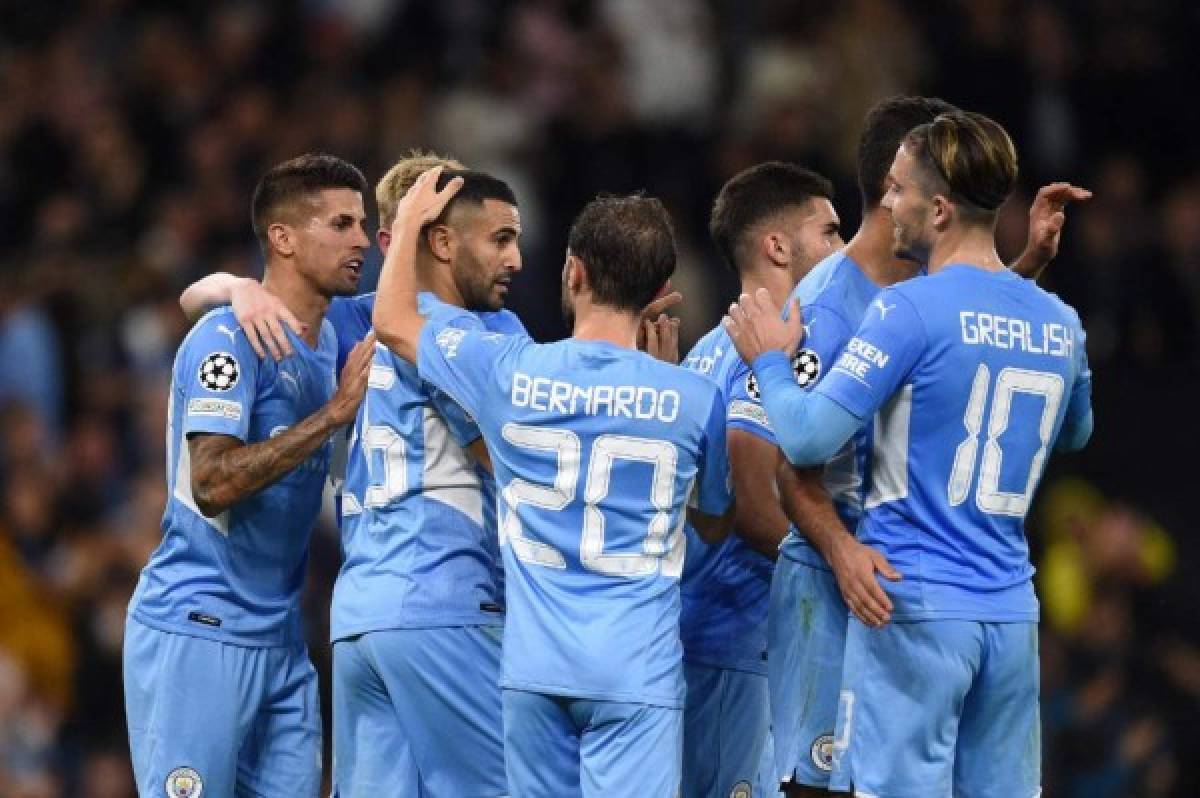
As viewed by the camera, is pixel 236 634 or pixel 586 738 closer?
pixel 586 738

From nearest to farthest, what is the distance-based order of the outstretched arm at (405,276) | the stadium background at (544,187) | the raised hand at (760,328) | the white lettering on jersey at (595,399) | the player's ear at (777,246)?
the white lettering on jersey at (595,399) → the raised hand at (760,328) → the outstretched arm at (405,276) → the player's ear at (777,246) → the stadium background at (544,187)

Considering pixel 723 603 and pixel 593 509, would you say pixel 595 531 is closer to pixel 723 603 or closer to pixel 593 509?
pixel 593 509

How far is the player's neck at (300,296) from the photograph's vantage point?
788 cm

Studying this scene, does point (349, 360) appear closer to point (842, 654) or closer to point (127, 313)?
point (842, 654)

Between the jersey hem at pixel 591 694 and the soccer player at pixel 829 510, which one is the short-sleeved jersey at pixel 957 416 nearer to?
the soccer player at pixel 829 510

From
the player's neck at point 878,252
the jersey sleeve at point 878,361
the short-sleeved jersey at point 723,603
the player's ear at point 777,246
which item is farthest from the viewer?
the player's ear at point 777,246

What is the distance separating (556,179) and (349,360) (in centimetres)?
723

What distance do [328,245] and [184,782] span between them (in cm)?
195

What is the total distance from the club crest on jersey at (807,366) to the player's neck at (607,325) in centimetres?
58

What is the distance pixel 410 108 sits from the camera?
14.9 metres

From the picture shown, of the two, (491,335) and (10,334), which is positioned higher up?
(491,335)

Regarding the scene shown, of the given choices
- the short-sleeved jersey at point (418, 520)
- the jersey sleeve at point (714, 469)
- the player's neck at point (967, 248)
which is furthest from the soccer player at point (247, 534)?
the player's neck at point (967, 248)

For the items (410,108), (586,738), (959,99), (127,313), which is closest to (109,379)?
(127,313)

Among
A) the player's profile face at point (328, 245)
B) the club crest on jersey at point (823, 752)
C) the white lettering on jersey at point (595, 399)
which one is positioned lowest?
the club crest on jersey at point (823, 752)
